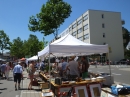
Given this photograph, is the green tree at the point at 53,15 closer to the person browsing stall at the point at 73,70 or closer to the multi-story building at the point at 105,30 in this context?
the person browsing stall at the point at 73,70

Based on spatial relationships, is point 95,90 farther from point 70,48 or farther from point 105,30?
point 105,30

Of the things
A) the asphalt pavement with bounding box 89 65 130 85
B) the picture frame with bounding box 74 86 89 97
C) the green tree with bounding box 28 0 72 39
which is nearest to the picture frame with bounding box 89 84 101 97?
the picture frame with bounding box 74 86 89 97

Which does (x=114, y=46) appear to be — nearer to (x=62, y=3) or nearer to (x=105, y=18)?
(x=105, y=18)

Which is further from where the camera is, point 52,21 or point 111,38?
point 111,38

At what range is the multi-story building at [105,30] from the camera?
5300 centimetres

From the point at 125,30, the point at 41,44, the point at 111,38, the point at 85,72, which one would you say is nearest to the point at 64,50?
the point at 85,72

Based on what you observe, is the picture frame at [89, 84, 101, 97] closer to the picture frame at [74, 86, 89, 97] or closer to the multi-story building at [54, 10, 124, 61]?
the picture frame at [74, 86, 89, 97]

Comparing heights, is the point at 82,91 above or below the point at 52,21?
below

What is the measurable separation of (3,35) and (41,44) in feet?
69.9

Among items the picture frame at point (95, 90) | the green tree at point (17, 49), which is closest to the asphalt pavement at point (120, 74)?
the picture frame at point (95, 90)

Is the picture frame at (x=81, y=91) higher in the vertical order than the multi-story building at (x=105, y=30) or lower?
lower

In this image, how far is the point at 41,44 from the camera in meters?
46.8

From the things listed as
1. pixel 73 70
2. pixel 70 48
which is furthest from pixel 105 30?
pixel 70 48

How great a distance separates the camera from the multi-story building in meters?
Result: 53.0
